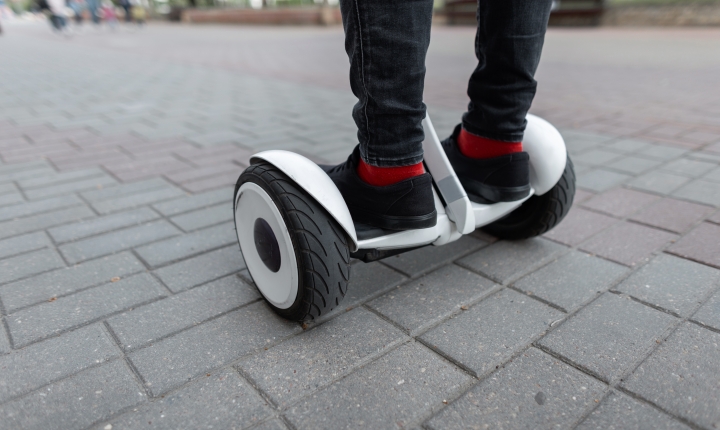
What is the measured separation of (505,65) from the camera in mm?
1577

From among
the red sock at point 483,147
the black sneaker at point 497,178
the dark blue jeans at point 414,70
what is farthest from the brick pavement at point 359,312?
the dark blue jeans at point 414,70

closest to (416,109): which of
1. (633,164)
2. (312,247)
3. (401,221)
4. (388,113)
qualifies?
(388,113)

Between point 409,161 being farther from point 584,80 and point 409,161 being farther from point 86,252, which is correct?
point 584,80

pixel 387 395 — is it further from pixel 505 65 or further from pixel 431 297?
pixel 505 65

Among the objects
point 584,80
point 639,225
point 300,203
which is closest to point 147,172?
point 300,203

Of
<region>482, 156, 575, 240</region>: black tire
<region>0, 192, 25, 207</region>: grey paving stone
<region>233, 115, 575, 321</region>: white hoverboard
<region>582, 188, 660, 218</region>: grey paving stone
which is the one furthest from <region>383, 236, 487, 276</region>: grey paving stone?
<region>0, 192, 25, 207</region>: grey paving stone

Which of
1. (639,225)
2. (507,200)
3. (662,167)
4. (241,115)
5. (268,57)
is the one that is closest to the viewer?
(507,200)

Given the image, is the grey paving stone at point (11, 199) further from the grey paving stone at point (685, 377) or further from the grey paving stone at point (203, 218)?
the grey paving stone at point (685, 377)

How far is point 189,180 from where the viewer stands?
9.63 ft

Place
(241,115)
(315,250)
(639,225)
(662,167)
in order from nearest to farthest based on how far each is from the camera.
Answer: (315,250) → (639,225) → (662,167) → (241,115)

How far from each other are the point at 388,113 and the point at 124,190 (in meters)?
A: 1.97

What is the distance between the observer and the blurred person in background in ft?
4.12

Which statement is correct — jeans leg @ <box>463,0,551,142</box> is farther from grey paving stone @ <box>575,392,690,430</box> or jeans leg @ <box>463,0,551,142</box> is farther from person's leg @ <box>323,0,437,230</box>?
grey paving stone @ <box>575,392,690,430</box>

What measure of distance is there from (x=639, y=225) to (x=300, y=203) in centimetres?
154
